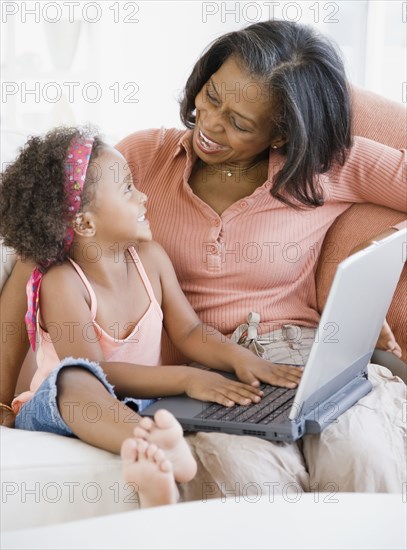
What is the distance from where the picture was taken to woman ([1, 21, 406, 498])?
163 centimetres

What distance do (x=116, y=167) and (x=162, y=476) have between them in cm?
62

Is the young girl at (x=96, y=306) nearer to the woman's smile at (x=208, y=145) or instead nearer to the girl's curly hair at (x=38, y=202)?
the girl's curly hair at (x=38, y=202)

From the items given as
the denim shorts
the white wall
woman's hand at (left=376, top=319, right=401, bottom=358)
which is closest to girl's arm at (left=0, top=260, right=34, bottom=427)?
the denim shorts

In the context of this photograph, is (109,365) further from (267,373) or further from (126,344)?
(267,373)

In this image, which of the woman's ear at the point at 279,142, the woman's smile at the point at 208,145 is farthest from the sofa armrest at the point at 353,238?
the woman's smile at the point at 208,145

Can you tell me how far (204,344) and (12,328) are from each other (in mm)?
338

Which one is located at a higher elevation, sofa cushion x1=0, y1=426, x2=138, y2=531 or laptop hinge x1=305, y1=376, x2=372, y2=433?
laptop hinge x1=305, y1=376, x2=372, y2=433

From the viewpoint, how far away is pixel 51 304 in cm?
145

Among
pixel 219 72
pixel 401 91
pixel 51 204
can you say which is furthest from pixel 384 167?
pixel 401 91

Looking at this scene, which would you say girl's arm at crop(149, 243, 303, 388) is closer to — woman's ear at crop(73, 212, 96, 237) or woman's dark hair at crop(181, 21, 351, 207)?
woman's ear at crop(73, 212, 96, 237)

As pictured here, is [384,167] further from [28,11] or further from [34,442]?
[28,11]

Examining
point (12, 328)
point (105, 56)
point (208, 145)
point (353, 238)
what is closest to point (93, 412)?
point (12, 328)

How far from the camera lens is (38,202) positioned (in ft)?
4.86

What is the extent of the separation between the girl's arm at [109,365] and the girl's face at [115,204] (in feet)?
0.46
